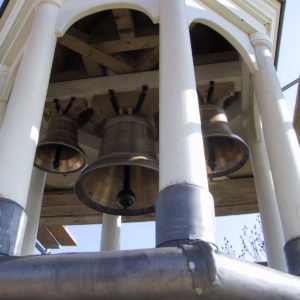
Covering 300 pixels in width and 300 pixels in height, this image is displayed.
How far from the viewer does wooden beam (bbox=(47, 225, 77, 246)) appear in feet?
26.1

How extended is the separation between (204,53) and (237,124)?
85cm

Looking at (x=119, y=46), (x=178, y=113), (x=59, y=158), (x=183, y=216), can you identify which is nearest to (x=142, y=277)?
(x=183, y=216)

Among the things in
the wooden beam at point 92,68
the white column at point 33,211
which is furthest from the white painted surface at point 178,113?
the white column at point 33,211

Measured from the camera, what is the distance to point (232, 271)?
86.7 inches

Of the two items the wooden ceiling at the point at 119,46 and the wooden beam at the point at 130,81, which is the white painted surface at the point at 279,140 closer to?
the wooden beam at the point at 130,81

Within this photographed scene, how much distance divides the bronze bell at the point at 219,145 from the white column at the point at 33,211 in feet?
6.22

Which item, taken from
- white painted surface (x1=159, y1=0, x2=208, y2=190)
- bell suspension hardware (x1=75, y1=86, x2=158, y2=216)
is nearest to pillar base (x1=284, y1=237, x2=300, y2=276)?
white painted surface (x1=159, y1=0, x2=208, y2=190)

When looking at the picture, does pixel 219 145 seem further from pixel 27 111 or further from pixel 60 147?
pixel 27 111

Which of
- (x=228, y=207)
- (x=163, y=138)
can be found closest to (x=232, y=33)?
(x=163, y=138)

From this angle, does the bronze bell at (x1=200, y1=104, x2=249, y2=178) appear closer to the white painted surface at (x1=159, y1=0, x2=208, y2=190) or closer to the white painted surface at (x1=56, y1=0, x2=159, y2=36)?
the white painted surface at (x1=159, y1=0, x2=208, y2=190)

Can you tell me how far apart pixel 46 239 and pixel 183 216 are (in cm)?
618

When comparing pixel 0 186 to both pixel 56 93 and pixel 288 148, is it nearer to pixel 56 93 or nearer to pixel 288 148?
pixel 288 148

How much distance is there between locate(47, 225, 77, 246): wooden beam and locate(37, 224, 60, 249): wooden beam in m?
0.06

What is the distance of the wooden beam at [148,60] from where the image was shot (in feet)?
16.2
